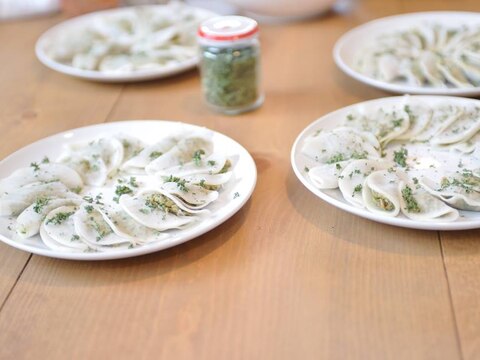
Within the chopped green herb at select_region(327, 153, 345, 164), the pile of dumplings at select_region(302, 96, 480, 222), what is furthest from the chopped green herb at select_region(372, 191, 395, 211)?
the chopped green herb at select_region(327, 153, 345, 164)

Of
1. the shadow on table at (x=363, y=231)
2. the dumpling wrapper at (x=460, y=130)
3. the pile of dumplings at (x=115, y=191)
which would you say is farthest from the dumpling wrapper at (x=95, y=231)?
the dumpling wrapper at (x=460, y=130)

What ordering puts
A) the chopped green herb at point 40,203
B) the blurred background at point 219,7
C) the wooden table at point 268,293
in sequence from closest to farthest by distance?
1. the wooden table at point 268,293
2. the chopped green herb at point 40,203
3. the blurred background at point 219,7

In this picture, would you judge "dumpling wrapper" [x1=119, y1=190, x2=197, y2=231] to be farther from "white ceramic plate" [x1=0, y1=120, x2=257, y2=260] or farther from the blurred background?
the blurred background

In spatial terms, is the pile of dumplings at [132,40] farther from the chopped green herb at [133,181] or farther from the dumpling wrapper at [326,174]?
the dumpling wrapper at [326,174]

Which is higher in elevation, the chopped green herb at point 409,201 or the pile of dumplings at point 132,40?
the chopped green herb at point 409,201

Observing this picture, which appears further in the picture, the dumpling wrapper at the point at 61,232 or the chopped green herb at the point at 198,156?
the chopped green herb at the point at 198,156

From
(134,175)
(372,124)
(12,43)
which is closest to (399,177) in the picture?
(372,124)

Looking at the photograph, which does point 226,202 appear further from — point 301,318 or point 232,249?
point 301,318
